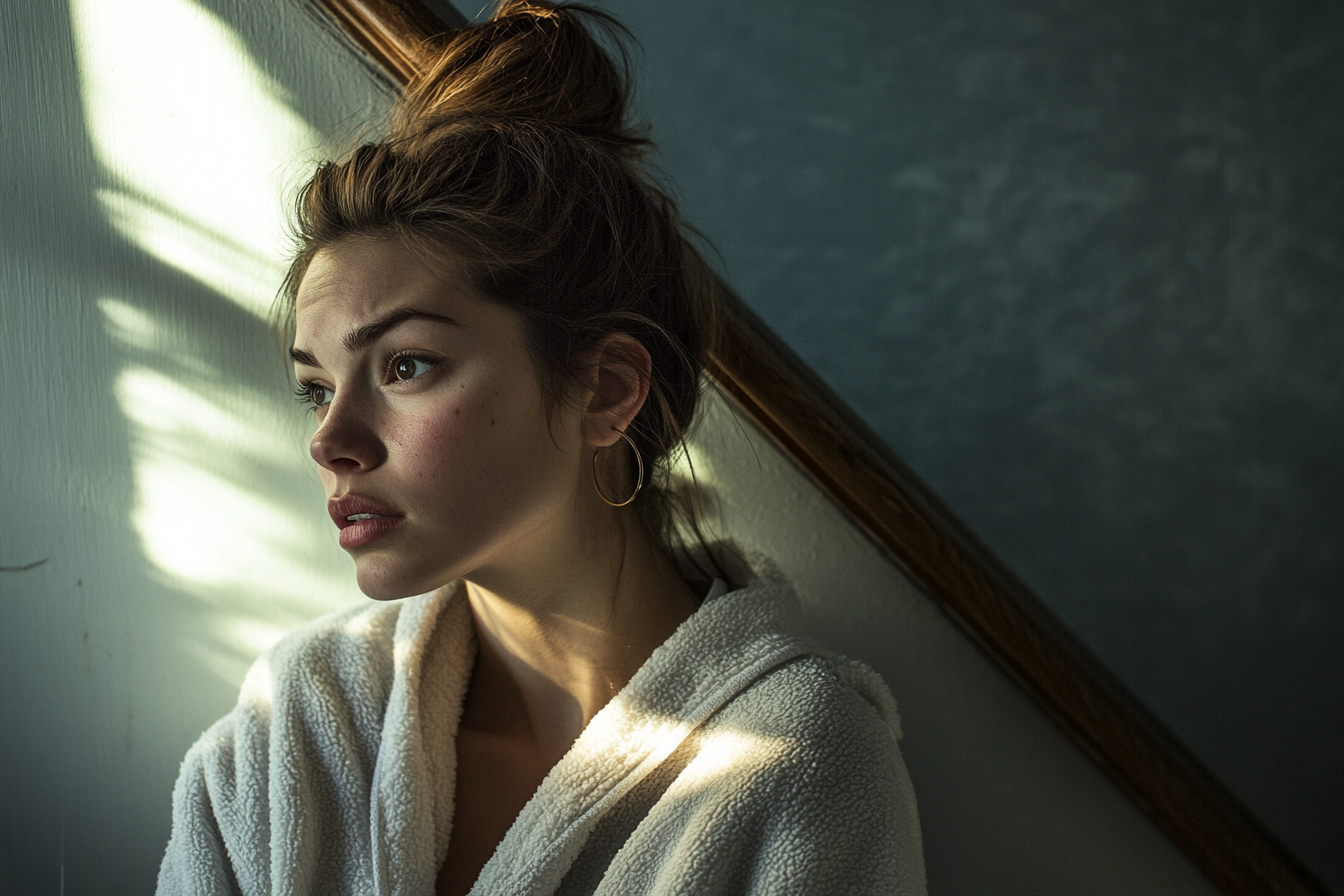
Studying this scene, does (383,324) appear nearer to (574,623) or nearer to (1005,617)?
(574,623)

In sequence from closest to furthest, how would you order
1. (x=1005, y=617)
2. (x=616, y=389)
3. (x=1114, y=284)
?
1. (x=616, y=389)
2. (x=1005, y=617)
3. (x=1114, y=284)

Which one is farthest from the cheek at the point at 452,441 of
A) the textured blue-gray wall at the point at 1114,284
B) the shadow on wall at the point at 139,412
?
the textured blue-gray wall at the point at 1114,284

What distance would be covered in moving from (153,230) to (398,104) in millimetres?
274

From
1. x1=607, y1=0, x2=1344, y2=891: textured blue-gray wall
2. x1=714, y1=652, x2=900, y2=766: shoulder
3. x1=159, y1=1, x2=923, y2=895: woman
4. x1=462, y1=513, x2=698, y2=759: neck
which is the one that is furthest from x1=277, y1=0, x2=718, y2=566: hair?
x1=607, y1=0, x2=1344, y2=891: textured blue-gray wall

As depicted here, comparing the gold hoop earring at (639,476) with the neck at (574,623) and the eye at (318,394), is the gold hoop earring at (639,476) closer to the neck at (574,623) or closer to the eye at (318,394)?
the neck at (574,623)

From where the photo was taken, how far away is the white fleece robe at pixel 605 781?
0.67 m

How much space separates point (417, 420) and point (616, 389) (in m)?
0.17

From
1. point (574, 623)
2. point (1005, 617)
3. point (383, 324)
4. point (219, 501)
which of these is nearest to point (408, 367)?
point (383, 324)

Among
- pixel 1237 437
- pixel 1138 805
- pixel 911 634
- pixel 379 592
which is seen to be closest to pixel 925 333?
pixel 1237 437

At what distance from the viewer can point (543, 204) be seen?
0.73m

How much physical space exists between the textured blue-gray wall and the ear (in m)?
0.80

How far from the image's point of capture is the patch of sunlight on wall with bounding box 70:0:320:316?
0.85m

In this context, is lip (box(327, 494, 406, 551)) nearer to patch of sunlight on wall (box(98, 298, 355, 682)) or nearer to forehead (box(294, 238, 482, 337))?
forehead (box(294, 238, 482, 337))

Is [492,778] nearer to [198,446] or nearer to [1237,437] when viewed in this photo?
[198,446]
